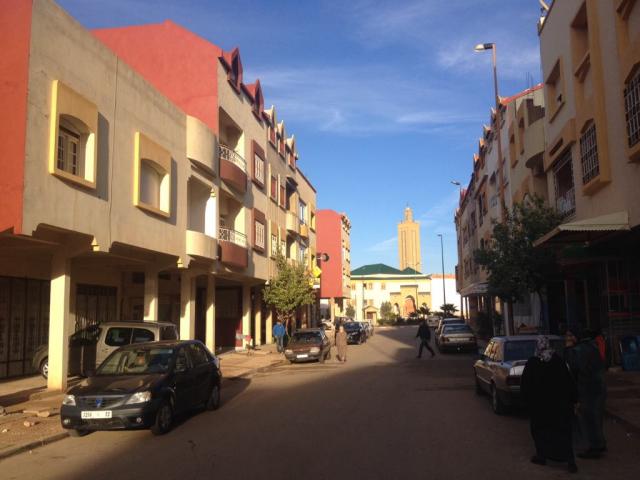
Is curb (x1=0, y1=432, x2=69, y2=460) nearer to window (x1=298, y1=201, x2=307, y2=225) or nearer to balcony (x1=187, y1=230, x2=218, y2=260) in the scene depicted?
balcony (x1=187, y1=230, x2=218, y2=260)

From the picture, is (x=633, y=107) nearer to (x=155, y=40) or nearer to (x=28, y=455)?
(x=28, y=455)

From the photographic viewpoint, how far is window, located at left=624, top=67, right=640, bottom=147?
41.1ft

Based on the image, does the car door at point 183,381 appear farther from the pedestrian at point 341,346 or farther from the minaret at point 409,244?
the minaret at point 409,244

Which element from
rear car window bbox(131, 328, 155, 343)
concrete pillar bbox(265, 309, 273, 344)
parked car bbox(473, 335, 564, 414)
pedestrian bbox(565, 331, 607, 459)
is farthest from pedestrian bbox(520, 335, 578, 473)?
concrete pillar bbox(265, 309, 273, 344)

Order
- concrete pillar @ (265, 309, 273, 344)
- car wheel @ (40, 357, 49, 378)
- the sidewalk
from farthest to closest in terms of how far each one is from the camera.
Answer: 1. concrete pillar @ (265, 309, 273, 344)
2. car wheel @ (40, 357, 49, 378)
3. the sidewalk

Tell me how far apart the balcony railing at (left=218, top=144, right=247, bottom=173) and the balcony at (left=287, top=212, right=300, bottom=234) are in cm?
1101

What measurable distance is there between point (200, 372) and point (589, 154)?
39.9 ft

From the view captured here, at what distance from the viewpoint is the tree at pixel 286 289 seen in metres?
32.9

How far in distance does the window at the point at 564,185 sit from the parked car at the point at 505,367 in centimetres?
890

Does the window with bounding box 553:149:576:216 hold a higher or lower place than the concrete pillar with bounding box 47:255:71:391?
higher

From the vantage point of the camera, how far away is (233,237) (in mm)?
27469

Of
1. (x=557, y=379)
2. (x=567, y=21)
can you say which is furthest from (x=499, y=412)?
(x=567, y=21)

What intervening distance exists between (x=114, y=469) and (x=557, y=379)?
5777 mm

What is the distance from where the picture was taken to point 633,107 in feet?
41.9
